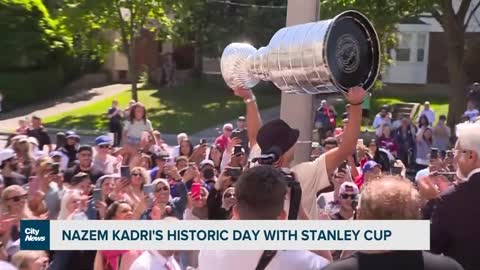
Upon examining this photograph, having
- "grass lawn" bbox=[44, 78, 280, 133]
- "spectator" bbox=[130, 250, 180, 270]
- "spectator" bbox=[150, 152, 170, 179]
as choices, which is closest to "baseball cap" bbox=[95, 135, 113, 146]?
"spectator" bbox=[150, 152, 170, 179]

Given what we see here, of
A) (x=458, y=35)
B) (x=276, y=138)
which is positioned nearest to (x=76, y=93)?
(x=458, y=35)

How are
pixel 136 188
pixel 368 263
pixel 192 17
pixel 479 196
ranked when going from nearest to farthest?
pixel 368 263 → pixel 479 196 → pixel 136 188 → pixel 192 17

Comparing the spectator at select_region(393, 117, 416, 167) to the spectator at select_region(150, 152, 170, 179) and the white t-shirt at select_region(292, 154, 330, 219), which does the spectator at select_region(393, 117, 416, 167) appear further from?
the white t-shirt at select_region(292, 154, 330, 219)

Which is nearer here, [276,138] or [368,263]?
[368,263]

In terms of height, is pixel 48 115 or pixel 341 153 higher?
pixel 341 153

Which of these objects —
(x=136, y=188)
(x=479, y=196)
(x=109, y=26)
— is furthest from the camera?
(x=109, y=26)

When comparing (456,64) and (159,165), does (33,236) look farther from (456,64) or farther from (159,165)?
(456,64)

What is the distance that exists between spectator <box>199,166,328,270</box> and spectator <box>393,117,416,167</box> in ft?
39.9

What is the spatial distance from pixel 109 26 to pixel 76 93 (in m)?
7.62

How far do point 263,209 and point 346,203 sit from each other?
11.5 feet

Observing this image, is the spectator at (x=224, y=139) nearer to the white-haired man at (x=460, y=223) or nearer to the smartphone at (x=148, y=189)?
the smartphone at (x=148, y=189)

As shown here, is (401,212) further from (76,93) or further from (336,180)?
(76,93)

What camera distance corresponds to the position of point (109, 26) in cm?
2727

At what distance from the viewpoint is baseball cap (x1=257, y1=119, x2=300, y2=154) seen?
430cm
